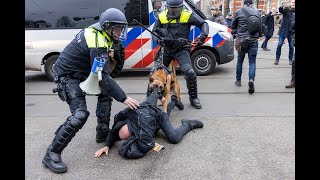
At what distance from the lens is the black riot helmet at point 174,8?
5.28 meters

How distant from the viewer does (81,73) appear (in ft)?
12.1

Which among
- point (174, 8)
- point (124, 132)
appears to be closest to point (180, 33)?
point (174, 8)

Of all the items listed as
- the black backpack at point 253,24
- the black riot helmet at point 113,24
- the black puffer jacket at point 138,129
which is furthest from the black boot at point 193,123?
the black backpack at point 253,24

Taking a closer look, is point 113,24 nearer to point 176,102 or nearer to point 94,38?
point 94,38

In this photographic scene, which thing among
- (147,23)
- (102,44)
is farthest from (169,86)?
(147,23)

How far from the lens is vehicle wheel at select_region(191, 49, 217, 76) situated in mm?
8328

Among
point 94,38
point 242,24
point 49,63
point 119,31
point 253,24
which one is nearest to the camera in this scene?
point 94,38

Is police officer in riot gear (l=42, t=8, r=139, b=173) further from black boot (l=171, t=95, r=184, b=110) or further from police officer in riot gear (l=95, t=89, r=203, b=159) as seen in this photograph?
black boot (l=171, t=95, r=184, b=110)

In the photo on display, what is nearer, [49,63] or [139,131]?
[139,131]

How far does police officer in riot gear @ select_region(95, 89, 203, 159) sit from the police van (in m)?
4.07

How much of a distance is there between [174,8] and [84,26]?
3.41 m

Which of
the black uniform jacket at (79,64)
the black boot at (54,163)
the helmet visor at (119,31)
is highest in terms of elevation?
the helmet visor at (119,31)

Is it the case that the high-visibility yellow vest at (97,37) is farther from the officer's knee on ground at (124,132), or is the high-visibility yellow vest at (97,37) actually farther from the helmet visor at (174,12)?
the helmet visor at (174,12)
